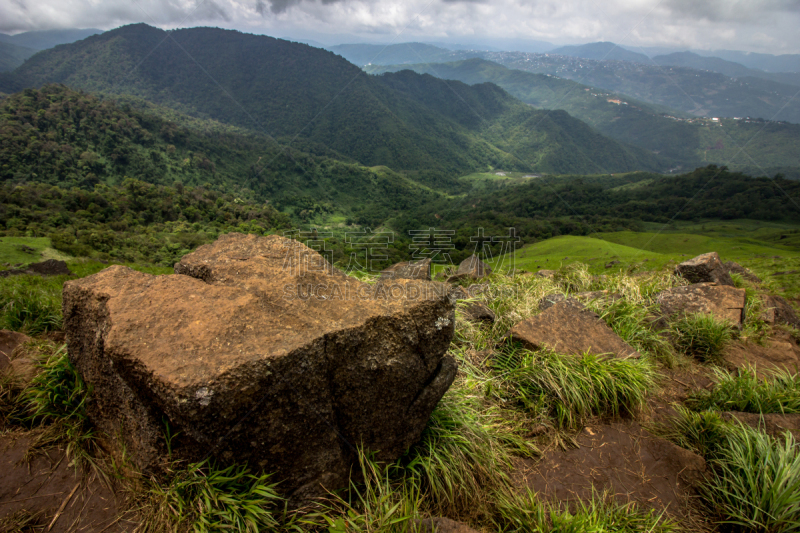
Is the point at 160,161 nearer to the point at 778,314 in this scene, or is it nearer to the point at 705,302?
the point at 705,302

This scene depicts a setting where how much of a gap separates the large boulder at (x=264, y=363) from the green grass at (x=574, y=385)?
184cm

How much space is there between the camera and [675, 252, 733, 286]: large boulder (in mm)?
8727

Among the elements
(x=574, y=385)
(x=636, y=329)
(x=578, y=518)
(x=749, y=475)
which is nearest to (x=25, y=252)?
(x=574, y=385)

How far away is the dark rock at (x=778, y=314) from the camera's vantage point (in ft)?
25.4

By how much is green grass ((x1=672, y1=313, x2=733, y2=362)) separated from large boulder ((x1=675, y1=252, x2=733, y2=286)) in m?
2.70

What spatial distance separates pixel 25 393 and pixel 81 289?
1.12 metres

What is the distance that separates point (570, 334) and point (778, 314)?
21.7 ft

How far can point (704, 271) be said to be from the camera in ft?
28.7

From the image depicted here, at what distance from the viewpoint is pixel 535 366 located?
4.79 metres

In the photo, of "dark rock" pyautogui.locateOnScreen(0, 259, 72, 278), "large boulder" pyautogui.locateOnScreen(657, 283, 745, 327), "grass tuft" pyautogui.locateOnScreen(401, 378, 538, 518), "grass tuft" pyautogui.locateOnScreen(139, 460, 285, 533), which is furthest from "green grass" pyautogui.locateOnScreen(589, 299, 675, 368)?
"dark rock" pyautogui.locateOnScreen(0, 259, 72, 278)

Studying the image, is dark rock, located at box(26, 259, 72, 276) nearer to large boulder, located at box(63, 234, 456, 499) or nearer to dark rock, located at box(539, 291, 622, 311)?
large boulder, located at box(63, 234, 456, 499)

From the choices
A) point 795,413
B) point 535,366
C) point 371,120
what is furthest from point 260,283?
point 371,120

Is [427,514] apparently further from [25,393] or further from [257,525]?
[25,393]

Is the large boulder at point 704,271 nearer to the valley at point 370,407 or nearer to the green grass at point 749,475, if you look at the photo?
the valley at point 370,407
